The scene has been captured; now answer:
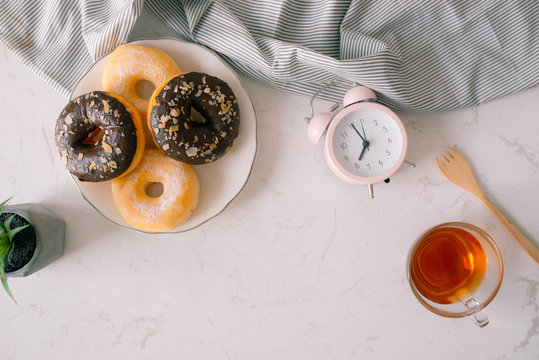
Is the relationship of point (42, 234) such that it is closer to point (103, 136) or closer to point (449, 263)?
point (103, 136)

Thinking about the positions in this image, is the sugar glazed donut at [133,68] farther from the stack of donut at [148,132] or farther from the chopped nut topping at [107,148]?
the chopped nut topping at [107,148]

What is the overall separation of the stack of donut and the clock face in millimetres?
235

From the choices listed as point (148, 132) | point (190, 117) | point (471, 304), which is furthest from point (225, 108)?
point (471, 304)

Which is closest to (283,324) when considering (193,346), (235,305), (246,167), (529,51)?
(235,305)

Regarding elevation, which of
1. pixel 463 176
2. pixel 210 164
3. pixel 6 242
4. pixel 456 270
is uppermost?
pixel 463 176

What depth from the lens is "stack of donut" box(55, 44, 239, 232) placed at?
0.85m

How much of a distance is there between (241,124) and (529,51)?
694 mm

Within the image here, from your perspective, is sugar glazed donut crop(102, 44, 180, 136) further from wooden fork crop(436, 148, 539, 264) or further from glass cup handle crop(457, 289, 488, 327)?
glass cup handle crop(457, 289, 488, 327)

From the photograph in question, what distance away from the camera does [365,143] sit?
0.92 m

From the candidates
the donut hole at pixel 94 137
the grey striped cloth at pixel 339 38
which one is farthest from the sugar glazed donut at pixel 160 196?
the grey striped cloth at pixel 339 38

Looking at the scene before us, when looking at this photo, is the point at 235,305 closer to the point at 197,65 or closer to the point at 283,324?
the point at 283,324

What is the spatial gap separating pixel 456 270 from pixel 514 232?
0.57ft

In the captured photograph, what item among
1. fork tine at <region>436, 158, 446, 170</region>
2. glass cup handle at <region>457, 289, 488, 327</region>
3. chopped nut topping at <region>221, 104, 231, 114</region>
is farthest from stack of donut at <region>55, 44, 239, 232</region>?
glass cup handle at <region>457, 289, 488, 327</region>

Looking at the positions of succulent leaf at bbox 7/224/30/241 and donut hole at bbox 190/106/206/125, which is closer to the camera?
succulent leaf at bbox 7/224/30/241
